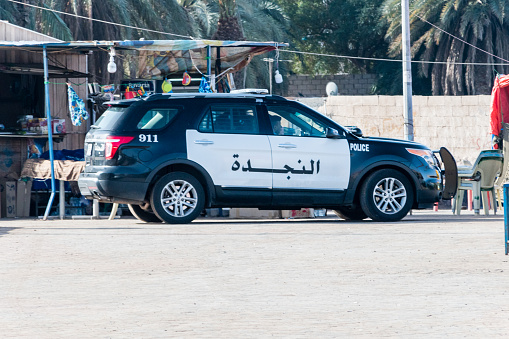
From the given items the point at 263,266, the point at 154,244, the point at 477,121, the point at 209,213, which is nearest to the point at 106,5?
the point at 477,121

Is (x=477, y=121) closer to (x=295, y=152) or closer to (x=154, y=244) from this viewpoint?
(x=295, y=152)

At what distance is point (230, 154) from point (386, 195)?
227cm

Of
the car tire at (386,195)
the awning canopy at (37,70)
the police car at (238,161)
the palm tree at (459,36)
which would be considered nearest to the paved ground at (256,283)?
the police car at (238,161)

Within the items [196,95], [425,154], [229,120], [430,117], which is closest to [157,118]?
[196,95]

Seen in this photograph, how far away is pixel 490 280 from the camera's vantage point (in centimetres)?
784

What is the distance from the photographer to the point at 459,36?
4200 centimetres

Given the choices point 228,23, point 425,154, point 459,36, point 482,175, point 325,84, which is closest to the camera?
point 425,154

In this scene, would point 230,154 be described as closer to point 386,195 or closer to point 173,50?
point 386,195

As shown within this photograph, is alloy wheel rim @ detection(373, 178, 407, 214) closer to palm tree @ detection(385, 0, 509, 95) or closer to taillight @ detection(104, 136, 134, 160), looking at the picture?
taillight @ detection(104, 136, 134, 160)

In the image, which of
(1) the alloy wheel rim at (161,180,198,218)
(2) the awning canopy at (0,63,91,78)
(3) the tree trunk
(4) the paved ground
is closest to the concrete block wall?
(3) the tree trunk

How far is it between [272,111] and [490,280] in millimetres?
6180

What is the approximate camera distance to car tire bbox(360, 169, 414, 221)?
44.1 feet

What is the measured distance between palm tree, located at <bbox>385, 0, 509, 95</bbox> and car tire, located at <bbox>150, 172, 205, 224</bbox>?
2832 cm

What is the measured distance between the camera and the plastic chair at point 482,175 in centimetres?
1656
